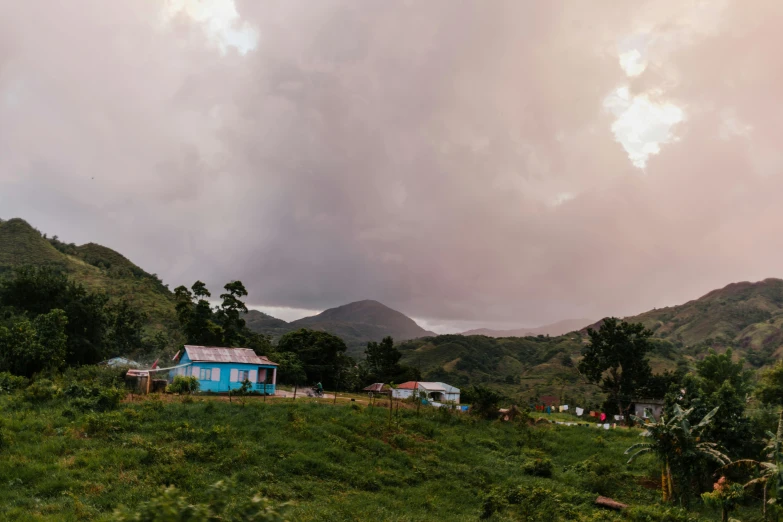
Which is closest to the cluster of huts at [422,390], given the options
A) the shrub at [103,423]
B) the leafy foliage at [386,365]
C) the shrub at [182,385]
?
the leafy foliage at [386,365]

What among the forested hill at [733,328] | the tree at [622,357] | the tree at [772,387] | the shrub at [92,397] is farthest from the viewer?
the forested hill at [733,328]

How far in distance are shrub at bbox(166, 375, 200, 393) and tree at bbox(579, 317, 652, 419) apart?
142ft

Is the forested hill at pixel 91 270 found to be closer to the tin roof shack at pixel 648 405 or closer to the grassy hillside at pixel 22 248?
the grassy hillside at pixel 22 248

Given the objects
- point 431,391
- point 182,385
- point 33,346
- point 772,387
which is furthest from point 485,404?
point 33,346

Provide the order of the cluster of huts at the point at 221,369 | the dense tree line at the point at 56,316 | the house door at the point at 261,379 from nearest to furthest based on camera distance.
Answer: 1. the dense tree line at the point at 56,316
2. the cluster of huts at the point at 221,369
3. the house door at the point at 261,379

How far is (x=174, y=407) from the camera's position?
1017 inches

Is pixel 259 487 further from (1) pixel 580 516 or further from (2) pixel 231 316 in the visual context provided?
(2) pixel 231 316

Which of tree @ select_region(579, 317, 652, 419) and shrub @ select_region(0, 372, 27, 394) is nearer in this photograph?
shrub @ select_region(0, 372, 27, 394)

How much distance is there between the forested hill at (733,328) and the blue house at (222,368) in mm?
114584

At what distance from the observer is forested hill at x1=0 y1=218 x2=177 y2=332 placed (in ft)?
279

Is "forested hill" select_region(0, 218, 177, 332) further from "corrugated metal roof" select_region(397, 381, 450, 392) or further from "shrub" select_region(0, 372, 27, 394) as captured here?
"shrub" select_region(0, 372, 27, 394)

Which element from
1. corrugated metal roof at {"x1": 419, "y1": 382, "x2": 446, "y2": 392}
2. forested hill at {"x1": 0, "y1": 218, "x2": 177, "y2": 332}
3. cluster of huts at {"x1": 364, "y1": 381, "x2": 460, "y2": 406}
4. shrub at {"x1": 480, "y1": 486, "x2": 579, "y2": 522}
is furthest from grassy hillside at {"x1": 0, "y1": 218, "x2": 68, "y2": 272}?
shrub at {"x1": 480, "y1": 486, "x2": 579, "y2": 522}

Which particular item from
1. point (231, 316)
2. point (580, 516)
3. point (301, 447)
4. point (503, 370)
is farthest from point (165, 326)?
point (503, 370)

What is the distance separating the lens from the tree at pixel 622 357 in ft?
188
